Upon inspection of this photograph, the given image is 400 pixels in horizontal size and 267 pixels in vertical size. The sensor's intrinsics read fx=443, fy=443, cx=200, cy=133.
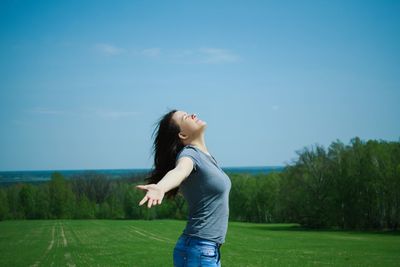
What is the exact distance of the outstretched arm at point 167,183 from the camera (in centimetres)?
274

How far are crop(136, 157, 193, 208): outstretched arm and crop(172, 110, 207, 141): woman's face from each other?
54 centimetres

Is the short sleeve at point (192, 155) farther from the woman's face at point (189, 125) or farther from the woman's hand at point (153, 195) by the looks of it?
the woman's hand at point (153, 195)

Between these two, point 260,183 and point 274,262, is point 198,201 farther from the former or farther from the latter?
point 260,183

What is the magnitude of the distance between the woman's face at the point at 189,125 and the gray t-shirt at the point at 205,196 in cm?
30

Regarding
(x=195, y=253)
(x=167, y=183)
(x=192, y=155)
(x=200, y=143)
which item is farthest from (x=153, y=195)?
(x=200, y=143)

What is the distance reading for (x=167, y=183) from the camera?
302 cm

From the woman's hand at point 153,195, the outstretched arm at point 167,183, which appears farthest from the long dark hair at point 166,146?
the woman's hand at point 153,195

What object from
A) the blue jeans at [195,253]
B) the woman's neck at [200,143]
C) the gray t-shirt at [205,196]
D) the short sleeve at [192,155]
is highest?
the woman's neck at [200,143]

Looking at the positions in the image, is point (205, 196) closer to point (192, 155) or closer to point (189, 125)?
point (192, 155)

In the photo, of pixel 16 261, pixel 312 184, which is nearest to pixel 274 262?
pixel 16 261

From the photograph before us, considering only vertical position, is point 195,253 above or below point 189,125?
below

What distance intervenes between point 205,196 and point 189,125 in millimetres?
702

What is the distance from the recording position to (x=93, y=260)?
99.9 ft

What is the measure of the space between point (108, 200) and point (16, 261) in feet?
300
